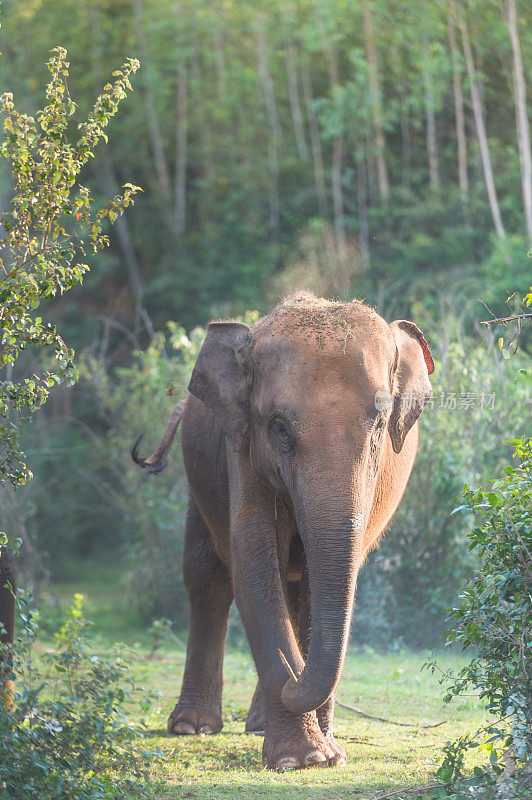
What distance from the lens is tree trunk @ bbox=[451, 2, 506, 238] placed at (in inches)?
811

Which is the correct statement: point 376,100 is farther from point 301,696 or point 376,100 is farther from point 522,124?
point 301,696

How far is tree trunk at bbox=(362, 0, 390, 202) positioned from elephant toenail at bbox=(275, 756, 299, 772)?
18.0m

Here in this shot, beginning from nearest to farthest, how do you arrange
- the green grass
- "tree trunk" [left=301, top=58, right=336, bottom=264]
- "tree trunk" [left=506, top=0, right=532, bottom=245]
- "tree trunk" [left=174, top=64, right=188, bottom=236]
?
the green grass → "tree trunk" [left=506, top=0, right=532, bottom=245] → "tree trunk" [left=301, top=58, right=336, bottom=264] → "tree trunk" [left=174, top=64, right=188, bottom=236]

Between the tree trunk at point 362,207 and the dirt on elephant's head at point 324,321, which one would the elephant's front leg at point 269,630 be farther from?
the tree trunk at point 362,207

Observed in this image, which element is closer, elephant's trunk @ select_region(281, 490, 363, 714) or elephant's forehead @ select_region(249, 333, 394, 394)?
elephant's trunk @ select_region(281, 490, 363, 714)

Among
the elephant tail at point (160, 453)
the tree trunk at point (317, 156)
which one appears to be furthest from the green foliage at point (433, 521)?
the tree trunk at point (317, 156)

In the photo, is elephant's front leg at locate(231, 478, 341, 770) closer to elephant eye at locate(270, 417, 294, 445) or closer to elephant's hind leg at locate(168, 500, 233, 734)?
elephant eye at locate(270, 417, 294, 445)

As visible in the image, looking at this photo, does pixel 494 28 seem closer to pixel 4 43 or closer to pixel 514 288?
pixel 514 288

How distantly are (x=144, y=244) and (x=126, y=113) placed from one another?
3458 mm

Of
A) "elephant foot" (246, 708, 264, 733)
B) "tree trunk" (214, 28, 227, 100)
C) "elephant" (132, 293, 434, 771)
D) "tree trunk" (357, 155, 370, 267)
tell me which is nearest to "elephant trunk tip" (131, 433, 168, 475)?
"elephant" (132, 293, 434, 771)

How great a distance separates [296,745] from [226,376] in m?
2.00

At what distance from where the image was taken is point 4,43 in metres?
24.5

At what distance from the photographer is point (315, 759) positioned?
5.50 meters

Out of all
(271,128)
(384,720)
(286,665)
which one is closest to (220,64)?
(271,128)
